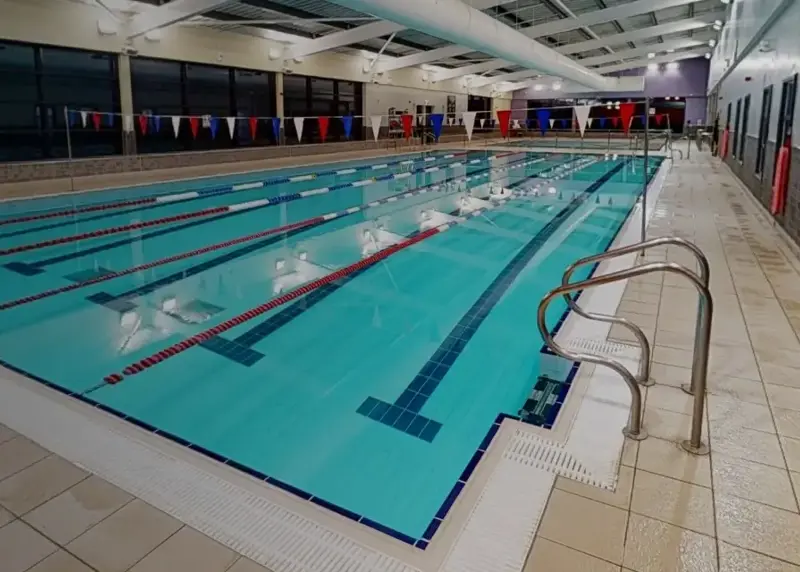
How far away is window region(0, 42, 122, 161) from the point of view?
8.70m

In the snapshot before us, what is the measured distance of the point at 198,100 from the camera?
1184 cm

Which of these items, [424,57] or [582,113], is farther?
[424,57]

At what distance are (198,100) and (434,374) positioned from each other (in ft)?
35.2

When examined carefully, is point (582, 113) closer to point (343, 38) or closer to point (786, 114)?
point (343, 38)

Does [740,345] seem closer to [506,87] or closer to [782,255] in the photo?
[782,255]

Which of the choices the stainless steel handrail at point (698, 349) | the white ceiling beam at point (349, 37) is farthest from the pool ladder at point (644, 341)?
the white ceiling beam at point (349, 37)

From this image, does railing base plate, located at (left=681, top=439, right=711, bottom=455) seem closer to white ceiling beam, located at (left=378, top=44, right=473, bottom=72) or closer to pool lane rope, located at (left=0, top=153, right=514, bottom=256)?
pool lane rope, located at (left=0, top=153, right=514, bottom=256)

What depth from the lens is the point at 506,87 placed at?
82.9 feet

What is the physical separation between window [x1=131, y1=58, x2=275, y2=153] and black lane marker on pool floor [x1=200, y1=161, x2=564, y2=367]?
7.34m

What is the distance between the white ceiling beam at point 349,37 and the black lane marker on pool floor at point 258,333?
294 inches

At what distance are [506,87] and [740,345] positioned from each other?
24484 millimetres

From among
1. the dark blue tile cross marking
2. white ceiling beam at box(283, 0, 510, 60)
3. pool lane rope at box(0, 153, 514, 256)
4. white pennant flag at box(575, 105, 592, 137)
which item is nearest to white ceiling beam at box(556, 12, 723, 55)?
white pennant flag at box(575, 105, 592, 137)

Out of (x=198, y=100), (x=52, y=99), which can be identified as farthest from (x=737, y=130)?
(x=52, y=99)

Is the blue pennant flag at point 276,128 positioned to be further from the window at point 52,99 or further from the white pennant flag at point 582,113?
the white pennant flag at point 582,113
